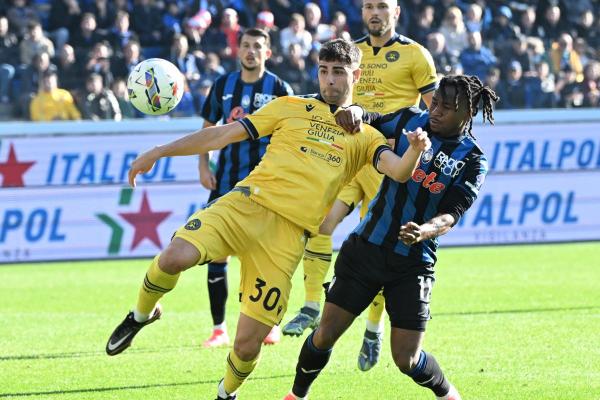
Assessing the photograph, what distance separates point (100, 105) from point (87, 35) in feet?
9.26

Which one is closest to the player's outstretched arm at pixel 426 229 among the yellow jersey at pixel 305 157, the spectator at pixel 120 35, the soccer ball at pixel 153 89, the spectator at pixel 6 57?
the yellow jersey at pixel 305 157

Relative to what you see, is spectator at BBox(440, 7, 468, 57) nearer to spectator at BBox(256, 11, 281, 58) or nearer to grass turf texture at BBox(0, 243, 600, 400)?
spectator at BBox(256, 11, 281, 58)

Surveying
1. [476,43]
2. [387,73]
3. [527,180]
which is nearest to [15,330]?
[387,73]

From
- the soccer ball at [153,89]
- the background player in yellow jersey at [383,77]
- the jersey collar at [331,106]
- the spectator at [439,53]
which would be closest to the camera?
the jersey collar at [331,106]

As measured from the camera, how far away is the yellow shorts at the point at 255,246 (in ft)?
21.2

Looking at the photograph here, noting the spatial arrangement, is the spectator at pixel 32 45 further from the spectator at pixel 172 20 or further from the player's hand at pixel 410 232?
the player's hand at pixel 410 232

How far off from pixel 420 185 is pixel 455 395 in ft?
4.16

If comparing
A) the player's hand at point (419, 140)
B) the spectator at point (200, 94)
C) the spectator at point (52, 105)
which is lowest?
the spectator at point (52, 105)

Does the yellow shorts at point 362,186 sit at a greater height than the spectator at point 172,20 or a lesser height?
greater

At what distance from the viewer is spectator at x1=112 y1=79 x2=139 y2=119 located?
1717cm

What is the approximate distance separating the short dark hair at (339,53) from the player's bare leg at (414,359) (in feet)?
5.21

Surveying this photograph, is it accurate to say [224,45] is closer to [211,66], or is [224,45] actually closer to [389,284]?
[211,66]

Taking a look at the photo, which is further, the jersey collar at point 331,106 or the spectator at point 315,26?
the spectator at point 315,26

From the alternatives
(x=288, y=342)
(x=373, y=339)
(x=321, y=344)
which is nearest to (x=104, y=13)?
(x=288, y=342)
